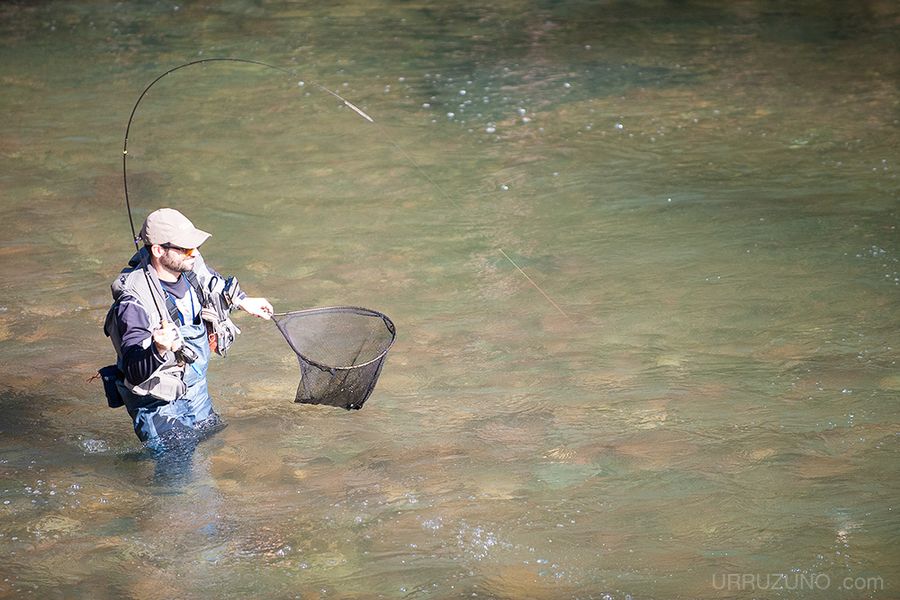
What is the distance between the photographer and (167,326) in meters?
4.44

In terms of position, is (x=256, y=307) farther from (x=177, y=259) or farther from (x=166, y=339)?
(x=166, y=339)

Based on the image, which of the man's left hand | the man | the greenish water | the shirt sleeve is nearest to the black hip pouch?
the man

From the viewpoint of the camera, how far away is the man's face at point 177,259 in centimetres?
466

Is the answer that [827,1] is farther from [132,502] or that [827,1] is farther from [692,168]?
[132,502]

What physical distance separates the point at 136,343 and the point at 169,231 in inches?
18.6

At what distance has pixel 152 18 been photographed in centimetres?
1416

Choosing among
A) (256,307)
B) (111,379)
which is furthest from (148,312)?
(256,307)

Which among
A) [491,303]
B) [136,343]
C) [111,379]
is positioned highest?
[136,343]

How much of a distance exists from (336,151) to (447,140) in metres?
0.97

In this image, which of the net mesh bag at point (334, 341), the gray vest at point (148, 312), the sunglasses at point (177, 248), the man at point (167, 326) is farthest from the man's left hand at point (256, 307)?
the sunglasses at point (177, 248)

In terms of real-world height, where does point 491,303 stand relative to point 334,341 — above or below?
below

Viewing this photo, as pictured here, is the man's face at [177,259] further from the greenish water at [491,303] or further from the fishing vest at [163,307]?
the greenish water at [491,303]

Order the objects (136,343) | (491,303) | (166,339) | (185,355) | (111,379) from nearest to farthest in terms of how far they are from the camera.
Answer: (166,339) → (136,343) → (185,355) → (111,379) → (491,303)

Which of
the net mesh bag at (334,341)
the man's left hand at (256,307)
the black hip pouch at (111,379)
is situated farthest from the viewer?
the net mesh bag at (334,341)
